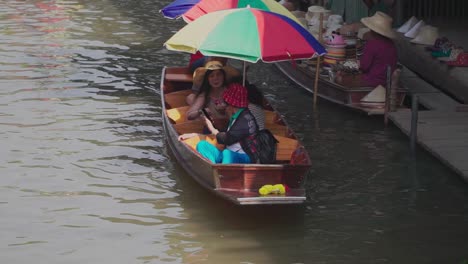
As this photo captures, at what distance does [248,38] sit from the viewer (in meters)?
10.3

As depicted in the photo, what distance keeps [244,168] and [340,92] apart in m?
4.96

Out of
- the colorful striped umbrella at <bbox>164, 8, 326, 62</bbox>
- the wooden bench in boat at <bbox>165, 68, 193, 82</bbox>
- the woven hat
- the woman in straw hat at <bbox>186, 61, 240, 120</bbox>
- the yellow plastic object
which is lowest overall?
the yellow plastic object

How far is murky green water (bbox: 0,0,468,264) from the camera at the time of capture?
9.21 meters

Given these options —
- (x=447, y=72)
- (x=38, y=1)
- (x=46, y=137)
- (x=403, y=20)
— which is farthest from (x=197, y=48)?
(x=38, y=1)

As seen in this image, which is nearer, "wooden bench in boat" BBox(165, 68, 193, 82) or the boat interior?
the boat interior

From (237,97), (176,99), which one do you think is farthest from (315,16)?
(237,97)

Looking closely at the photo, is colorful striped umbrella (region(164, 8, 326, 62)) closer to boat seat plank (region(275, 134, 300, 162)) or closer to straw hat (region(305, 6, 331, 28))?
boat seat plank (region(275, 134, 300, 162))

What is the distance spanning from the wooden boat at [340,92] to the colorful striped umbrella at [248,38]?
2905 millimetres

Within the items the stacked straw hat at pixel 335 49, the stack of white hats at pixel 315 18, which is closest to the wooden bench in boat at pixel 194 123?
the stacked straw hat at pixel 335 49

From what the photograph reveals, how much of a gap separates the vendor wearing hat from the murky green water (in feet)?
1.97

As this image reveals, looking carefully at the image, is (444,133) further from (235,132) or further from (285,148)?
(235,132)

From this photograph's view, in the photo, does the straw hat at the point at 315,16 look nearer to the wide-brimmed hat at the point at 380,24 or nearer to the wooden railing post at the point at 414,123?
the wide-brimmed hat at the point at 380,24

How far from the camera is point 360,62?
14.0 meters

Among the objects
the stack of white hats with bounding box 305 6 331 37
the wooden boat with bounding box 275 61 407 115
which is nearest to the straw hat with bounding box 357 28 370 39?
the stack of white hats with bounding box 305 6 331 37
